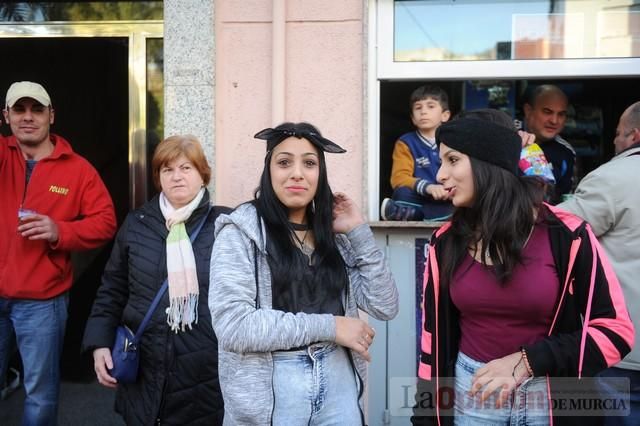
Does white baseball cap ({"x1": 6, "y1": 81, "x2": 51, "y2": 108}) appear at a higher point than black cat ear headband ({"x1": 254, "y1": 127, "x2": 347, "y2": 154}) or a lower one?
higher

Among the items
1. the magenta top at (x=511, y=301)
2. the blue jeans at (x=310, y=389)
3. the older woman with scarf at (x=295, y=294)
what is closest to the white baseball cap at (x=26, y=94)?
the older woman with scarf at (x=295, y=294)

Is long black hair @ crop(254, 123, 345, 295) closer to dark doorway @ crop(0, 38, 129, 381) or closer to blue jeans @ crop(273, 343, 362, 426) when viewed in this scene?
blue jeans @ crop(273, 343, 362, 426)

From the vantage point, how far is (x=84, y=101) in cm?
581

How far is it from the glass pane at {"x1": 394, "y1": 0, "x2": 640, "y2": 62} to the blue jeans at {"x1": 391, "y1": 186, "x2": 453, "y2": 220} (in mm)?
809

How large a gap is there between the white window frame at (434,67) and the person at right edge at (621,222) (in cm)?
92

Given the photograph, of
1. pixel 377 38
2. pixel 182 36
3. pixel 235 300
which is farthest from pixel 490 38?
pixel 235 300

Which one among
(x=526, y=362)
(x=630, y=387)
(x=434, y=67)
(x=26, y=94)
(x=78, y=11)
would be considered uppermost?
(x=78, y=11)

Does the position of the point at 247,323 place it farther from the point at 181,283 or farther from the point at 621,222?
the point at 621,222

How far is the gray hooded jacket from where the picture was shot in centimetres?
194

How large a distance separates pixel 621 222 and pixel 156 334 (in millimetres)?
2135

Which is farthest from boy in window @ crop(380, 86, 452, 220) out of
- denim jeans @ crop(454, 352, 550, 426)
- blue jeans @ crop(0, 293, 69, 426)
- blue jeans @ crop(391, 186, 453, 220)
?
blue jeans @ crop(0, 293, 69, 426)

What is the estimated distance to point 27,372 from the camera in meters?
3.28

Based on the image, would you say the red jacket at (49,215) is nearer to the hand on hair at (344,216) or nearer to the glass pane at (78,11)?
the glass pane at (78,11)

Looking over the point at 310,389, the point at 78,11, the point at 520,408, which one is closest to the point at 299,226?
the point at 310,389
